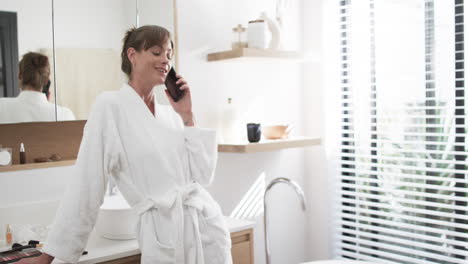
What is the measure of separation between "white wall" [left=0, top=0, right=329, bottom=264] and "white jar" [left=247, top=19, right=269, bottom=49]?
8.5 inches

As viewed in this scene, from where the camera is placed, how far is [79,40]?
2367 millimetres

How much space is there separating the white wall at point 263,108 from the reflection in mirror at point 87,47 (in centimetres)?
Answer: 33

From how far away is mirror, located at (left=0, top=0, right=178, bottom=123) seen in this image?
223 cm

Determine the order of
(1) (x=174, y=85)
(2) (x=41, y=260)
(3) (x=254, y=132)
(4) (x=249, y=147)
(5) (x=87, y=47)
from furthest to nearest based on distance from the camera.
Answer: (3) (x=254, y=132)
(4) (x=249, y=147)
(5) (x=87, y=47)
(1) (x=174, y=85)
(2) (x=41, y=260)

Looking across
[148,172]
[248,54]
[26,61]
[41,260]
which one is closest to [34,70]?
[26,61]

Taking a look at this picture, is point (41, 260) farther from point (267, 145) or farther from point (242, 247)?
point (267, 145)

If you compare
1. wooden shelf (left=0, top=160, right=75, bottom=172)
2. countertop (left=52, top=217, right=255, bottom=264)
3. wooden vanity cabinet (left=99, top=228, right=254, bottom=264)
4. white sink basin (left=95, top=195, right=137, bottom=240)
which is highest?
wooden shelf (left=0, top=160, right=75, bottom=172)

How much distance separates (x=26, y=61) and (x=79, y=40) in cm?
27

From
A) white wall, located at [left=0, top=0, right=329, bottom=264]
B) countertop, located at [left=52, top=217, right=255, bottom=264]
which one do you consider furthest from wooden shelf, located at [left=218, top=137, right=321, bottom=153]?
countertop, located at [left=52, top=217, right=255, bottom=264]

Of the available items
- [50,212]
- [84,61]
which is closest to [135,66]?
[84,61]

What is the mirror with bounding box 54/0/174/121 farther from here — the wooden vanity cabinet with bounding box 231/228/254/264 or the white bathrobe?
the wooden vanity cabinet with bounding box 231/228/254/264

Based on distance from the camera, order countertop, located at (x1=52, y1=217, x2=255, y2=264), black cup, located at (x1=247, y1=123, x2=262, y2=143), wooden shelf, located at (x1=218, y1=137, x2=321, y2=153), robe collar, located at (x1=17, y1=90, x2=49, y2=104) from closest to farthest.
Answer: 1. countertop, located at (x1=52, y1=217, x2=255, y2=264)
2. robe collar, located at (x1=17, y1=90, x2=49, y2=104)
3. wooden shelf, located at (x1=218, y1=137, x2=321, y2=153)
4. black cup, located at (x1=247, y1=123, x2=262, y2=143)

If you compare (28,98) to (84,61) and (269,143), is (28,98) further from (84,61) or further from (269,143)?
(269,143)

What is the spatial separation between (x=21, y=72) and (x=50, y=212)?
25.8 inches
